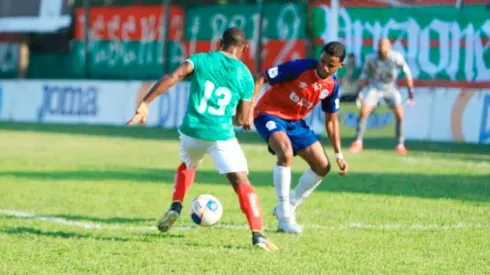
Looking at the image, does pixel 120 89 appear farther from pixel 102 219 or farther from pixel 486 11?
pixel 102 219

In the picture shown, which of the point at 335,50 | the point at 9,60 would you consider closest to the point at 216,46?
the point at 9,60

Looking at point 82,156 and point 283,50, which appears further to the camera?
point 283,50

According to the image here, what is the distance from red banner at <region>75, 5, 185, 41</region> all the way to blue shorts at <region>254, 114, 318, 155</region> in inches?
775

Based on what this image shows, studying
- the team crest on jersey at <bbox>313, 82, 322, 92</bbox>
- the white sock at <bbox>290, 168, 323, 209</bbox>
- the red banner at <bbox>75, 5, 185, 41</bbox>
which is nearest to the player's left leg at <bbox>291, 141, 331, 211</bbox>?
the white sock at <bbox>290, 168, 323, 209</bbox>

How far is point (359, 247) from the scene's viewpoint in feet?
35.9

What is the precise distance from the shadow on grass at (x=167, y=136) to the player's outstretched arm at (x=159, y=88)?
41.7 ft

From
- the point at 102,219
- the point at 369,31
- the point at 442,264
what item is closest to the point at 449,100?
the point at 369,31

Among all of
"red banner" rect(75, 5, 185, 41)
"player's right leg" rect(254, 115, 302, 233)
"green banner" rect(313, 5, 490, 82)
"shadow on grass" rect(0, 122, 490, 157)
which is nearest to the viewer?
"player's right leg" rect(254, 115, 302, 233)

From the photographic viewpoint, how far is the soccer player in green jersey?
1084 cm

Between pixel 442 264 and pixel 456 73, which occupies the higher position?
pixel 442 264

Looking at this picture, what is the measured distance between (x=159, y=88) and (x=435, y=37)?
1728 cm

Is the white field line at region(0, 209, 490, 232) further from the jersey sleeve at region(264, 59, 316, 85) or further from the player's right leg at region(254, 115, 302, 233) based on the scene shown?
Answer: the jersey sleeve at region(264, 59, 316, 85)

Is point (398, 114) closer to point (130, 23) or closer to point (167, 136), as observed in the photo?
point (167, 136)

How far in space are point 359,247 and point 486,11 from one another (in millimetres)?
16396
